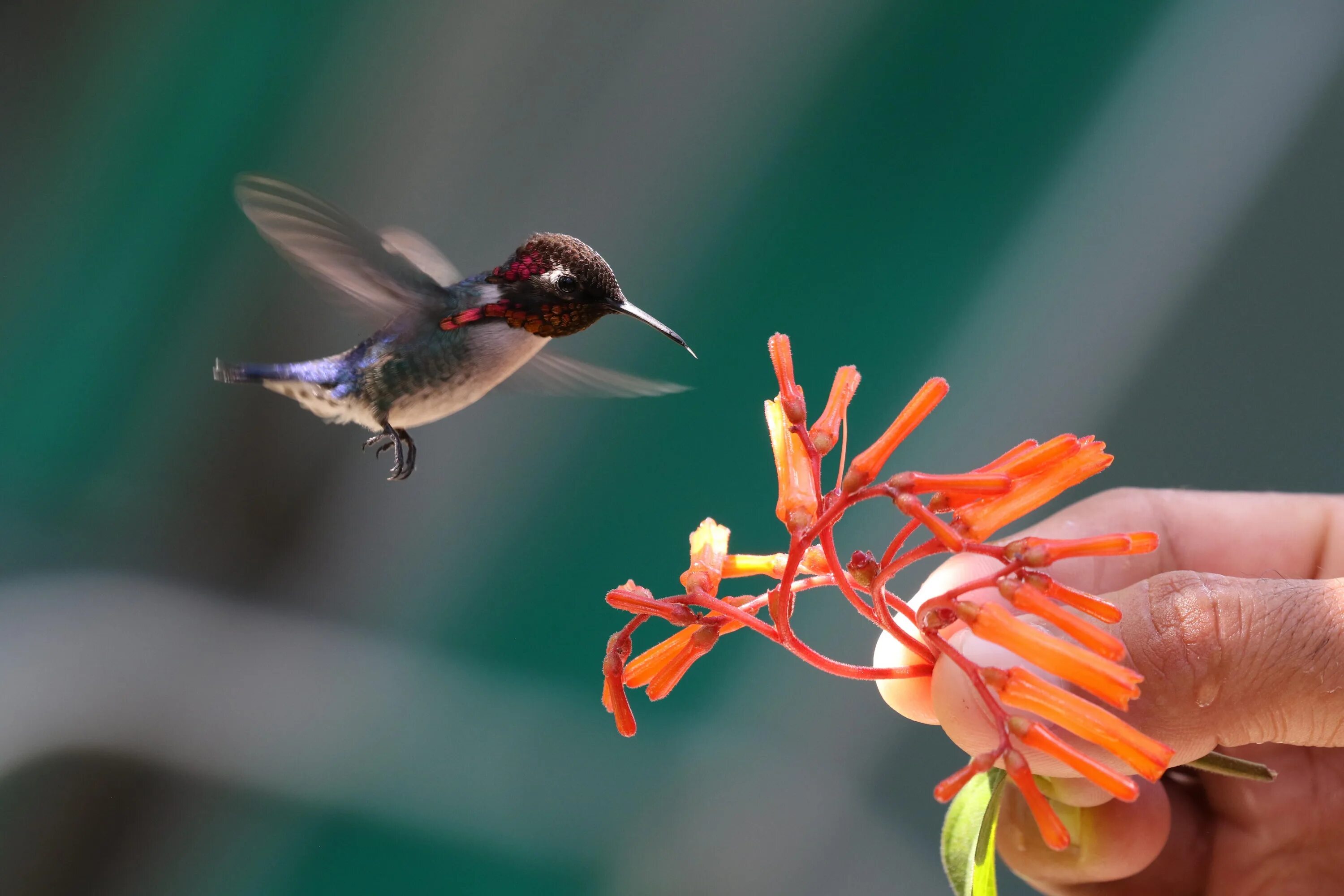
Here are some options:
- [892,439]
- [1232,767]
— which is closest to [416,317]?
[892,439]

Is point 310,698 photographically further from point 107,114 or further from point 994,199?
point 994,199

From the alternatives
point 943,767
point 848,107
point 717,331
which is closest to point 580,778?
point 943,767

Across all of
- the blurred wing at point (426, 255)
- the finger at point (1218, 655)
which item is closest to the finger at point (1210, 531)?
the finger at point (1218, 655)

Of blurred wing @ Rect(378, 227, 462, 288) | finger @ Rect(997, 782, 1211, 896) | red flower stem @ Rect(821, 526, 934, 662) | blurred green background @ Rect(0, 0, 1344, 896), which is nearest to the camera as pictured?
red flower stem @ Rect(821, 526, 934, 662)

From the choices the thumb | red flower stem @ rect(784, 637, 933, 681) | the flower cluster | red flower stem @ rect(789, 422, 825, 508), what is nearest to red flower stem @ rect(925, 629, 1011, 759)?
the flower cluster

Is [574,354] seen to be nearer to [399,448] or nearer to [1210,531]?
[399,448]

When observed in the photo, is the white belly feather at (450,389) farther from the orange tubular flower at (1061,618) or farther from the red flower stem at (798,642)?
the orange tubular flower at (1061,618)

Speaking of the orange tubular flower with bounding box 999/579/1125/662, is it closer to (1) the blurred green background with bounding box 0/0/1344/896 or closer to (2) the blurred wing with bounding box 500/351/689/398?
(2) the blurred wing with bounding box 500/351/689/398
